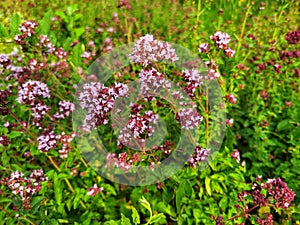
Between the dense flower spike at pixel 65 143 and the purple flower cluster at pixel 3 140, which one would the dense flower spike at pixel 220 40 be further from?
the purple flower cluster at pixel 3 140

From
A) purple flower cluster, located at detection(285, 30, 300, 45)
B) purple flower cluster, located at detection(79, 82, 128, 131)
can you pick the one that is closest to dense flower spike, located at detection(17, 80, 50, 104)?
purple flower cluster, located at detection(79, 82, 128, 131)

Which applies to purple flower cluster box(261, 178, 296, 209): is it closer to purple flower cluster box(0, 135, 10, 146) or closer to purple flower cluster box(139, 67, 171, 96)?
purple flower cluster box(139, 67, 171, 96)

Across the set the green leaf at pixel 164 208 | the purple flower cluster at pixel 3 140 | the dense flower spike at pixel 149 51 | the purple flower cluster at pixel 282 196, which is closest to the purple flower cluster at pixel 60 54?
the purple flower cluster at pixel 3 140

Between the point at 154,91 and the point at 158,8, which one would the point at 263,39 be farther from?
the point at 154,91

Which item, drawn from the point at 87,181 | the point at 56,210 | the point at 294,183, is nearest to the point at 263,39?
the point at 294,183

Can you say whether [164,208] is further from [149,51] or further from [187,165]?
[149,51]

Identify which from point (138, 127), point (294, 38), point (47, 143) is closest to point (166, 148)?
point (138, 127)
